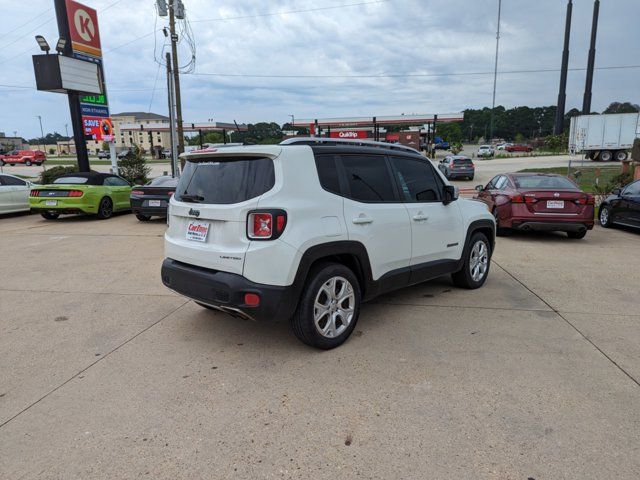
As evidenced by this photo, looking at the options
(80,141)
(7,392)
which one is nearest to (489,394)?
(7,392)

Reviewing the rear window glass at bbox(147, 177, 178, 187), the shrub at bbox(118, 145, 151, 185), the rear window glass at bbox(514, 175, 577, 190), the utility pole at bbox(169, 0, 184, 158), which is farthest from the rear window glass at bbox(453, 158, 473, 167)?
the rear window glass at bbox(147, 177, 178, 187)

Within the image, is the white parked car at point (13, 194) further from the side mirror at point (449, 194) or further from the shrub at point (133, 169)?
the side mirror at point (449, 194)

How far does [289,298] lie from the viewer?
346 cm

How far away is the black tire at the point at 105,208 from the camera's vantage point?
40.9ft

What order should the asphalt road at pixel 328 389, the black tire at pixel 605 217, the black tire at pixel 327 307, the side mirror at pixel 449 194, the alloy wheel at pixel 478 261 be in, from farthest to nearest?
the black tire at pixel 605 217 → the alloy wheel at pixel 478 261 → the side mirror at pixel 449 194 → the black tire at pixel 327 307 → the asphalt road at pixel 328 389

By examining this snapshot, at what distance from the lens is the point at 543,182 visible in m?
9.26

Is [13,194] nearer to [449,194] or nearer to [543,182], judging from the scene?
[449,194]

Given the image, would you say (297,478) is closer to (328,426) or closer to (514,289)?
(328,426)

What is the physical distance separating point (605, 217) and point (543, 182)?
2991 millimetres

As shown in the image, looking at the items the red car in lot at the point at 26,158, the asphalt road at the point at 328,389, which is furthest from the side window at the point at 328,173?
the red car in lot at the point at 26,158

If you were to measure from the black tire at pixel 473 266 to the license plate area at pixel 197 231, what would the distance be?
3.24m

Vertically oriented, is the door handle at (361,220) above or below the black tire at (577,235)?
above

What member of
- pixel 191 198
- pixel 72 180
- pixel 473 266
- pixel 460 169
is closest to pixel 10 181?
pixel 72 180

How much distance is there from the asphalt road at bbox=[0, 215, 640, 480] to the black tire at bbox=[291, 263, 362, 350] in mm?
153
